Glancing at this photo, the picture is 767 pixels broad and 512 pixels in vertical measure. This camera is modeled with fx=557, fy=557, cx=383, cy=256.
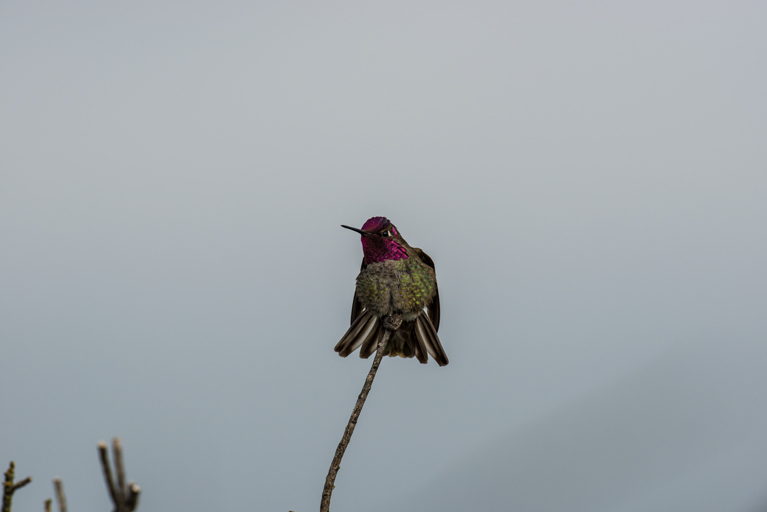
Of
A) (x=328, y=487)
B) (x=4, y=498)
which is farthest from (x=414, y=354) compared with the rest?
(x=4, y=498)

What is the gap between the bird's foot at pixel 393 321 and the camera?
1416 mm

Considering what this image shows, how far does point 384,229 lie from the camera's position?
140cm

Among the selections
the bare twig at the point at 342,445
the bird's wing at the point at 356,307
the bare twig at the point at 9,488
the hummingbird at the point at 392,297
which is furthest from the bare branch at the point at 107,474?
Answer: the bird's wing at the point at 356,307

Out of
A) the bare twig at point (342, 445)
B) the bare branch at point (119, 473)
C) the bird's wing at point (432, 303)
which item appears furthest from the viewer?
the bird's wing at point (432, 303)

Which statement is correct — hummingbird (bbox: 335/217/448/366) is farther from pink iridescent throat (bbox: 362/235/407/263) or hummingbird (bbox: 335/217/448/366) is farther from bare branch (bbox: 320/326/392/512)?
bare branch (bbox: 320/326/392/512)

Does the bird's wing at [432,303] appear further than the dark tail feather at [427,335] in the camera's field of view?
Yes

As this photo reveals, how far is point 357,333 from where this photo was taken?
4.79 feet

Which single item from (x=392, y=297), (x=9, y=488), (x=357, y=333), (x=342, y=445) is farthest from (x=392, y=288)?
(x=9, y=488)

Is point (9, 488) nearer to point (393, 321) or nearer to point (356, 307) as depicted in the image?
point (393, 321)

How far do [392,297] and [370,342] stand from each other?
0.15 m

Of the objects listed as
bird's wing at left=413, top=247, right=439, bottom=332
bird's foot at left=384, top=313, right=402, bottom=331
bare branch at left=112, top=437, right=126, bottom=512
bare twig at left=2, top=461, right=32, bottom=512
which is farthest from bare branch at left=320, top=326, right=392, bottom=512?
bare branch at left=112, top=437, right=126, bottom=512

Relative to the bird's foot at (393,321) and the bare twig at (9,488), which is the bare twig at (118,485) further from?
the bird's foot at (393,321)

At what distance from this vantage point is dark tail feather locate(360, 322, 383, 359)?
1474 mm

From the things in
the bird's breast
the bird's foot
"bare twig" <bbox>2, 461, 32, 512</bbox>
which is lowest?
"bare twig" <bbox>2, 461, 32, 512</bbox>
